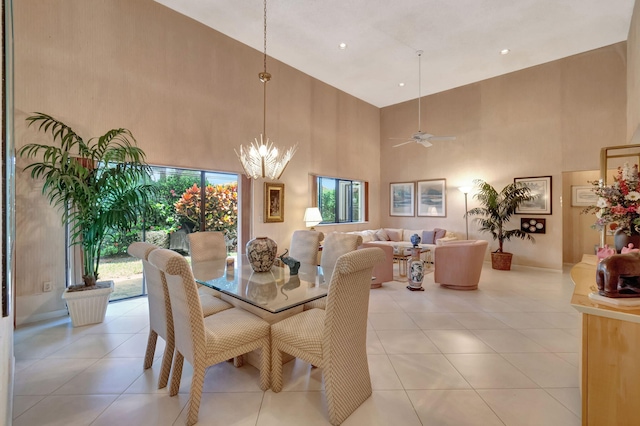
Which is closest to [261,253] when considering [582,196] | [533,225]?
[533,225]

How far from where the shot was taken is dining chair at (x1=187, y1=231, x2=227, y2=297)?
336 cm

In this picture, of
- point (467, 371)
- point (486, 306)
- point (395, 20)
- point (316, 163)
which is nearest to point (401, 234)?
point (316, 163)

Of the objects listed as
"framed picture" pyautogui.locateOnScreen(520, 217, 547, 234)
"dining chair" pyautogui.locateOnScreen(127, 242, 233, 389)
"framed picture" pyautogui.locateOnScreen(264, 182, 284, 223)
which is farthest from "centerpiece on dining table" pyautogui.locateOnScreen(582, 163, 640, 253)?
"framed picture" pyautogui.locateOnScreen(520, 217, 547, 234)

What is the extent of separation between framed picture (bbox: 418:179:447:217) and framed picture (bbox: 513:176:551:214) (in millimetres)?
1657

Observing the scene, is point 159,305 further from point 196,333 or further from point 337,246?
point 337,246

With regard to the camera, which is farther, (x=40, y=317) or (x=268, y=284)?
(x=40, y=317)

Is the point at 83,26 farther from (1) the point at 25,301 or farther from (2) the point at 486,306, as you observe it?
(2) the point at 486,306

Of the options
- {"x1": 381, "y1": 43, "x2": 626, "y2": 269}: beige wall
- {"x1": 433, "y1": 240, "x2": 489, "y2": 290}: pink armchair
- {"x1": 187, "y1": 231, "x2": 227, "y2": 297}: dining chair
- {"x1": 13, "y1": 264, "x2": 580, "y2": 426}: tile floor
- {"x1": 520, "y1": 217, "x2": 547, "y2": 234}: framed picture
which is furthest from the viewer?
{"x1": 520, "y1": 217, "x2": 547, "y2": 234}: framed picture

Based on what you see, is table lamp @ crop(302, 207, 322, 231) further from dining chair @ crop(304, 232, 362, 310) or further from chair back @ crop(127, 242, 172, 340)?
chair back @ crop(127, 242, 172, 340)

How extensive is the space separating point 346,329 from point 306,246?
1874 mm

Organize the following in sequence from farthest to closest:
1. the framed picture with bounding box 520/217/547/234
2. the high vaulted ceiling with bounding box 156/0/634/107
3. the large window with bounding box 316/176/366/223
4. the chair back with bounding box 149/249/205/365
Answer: the large window with bounding box 316/176/366/223 → the framed picture with bounding box 520/217/547/234 → the high vaulted ceiling with bounding box 156/0/634/107 → the chair back with bounding box 149/249/205/365

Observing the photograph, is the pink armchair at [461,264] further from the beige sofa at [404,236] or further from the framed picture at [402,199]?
the framed picture at [402,199]

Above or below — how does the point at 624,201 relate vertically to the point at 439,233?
above

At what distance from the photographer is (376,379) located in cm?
218
